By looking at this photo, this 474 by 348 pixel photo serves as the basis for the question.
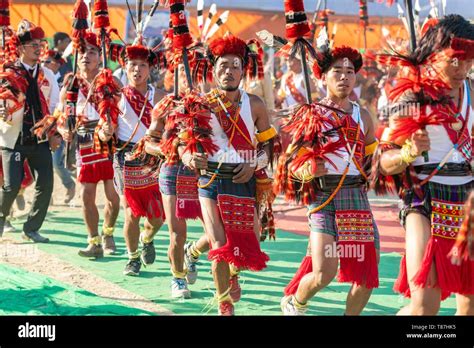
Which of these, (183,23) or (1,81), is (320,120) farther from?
(1,81)

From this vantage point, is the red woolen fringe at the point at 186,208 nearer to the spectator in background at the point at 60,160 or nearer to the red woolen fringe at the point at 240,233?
the red woolen fringe at the point at 240,233

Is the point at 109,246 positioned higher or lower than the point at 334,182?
lower

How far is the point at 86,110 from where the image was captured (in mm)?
8523

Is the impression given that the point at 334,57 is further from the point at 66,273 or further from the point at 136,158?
the point at 66,273

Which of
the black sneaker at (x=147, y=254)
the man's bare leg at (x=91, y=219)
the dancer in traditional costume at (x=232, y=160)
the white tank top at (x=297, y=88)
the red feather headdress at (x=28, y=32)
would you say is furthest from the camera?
the white tank top at (x=297, y=88)

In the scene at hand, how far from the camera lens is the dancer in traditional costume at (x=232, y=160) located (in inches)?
246

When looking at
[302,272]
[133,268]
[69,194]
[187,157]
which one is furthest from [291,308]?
[69,194]

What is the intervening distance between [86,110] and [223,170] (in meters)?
2.66

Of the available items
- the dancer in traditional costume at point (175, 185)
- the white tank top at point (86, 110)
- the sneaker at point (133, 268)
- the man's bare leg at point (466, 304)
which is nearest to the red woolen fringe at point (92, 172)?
the white tank top at point (86, 110)

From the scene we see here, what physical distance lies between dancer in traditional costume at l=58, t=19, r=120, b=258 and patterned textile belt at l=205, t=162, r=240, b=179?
2303mm

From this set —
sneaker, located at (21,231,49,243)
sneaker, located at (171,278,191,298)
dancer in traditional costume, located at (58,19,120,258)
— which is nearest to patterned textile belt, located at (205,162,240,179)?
sneaker, located at (171,278,191,298)

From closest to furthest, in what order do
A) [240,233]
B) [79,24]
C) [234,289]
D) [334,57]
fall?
[334,57] → [240,233] → [234,289] → [79,24]

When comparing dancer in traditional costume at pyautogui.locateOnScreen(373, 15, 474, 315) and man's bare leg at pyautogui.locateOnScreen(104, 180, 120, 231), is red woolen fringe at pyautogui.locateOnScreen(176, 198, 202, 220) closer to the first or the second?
man's bare leg at pyautogui.locateOnScreen(104, 180, 120, 231)

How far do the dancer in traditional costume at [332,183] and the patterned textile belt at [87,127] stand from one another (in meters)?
3.09
